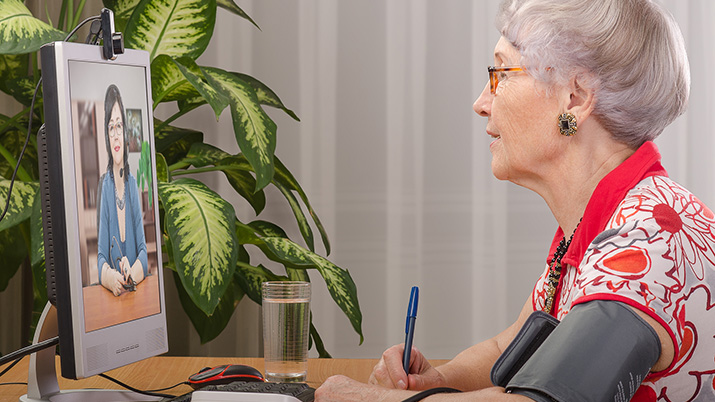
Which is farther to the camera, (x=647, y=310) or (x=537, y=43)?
(x=537, y=43)

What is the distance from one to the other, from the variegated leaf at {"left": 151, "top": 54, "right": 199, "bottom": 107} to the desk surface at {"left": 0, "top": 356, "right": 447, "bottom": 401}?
680 mm

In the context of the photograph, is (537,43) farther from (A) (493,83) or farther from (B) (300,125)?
(B) (300,125)

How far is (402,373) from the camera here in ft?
3.34

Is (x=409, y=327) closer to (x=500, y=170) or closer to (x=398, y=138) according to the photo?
(x=500, y=170)

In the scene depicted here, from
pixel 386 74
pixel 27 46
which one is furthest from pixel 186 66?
pixel 386 74

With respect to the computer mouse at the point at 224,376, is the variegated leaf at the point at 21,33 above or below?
above

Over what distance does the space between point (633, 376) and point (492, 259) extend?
→ 5.50 feet

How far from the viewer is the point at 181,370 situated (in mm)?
1256

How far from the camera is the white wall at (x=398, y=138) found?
2305 mm

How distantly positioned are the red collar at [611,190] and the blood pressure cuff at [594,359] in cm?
18

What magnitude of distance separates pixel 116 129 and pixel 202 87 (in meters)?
0.64

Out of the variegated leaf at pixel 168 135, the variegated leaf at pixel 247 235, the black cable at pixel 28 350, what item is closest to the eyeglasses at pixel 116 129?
the black cable at pixel 28 350

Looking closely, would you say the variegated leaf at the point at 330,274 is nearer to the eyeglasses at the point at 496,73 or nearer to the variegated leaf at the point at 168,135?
the variegated leaf at the point at 168,135

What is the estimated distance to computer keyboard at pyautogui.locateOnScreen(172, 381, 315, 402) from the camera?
Answer: 2.84ft
